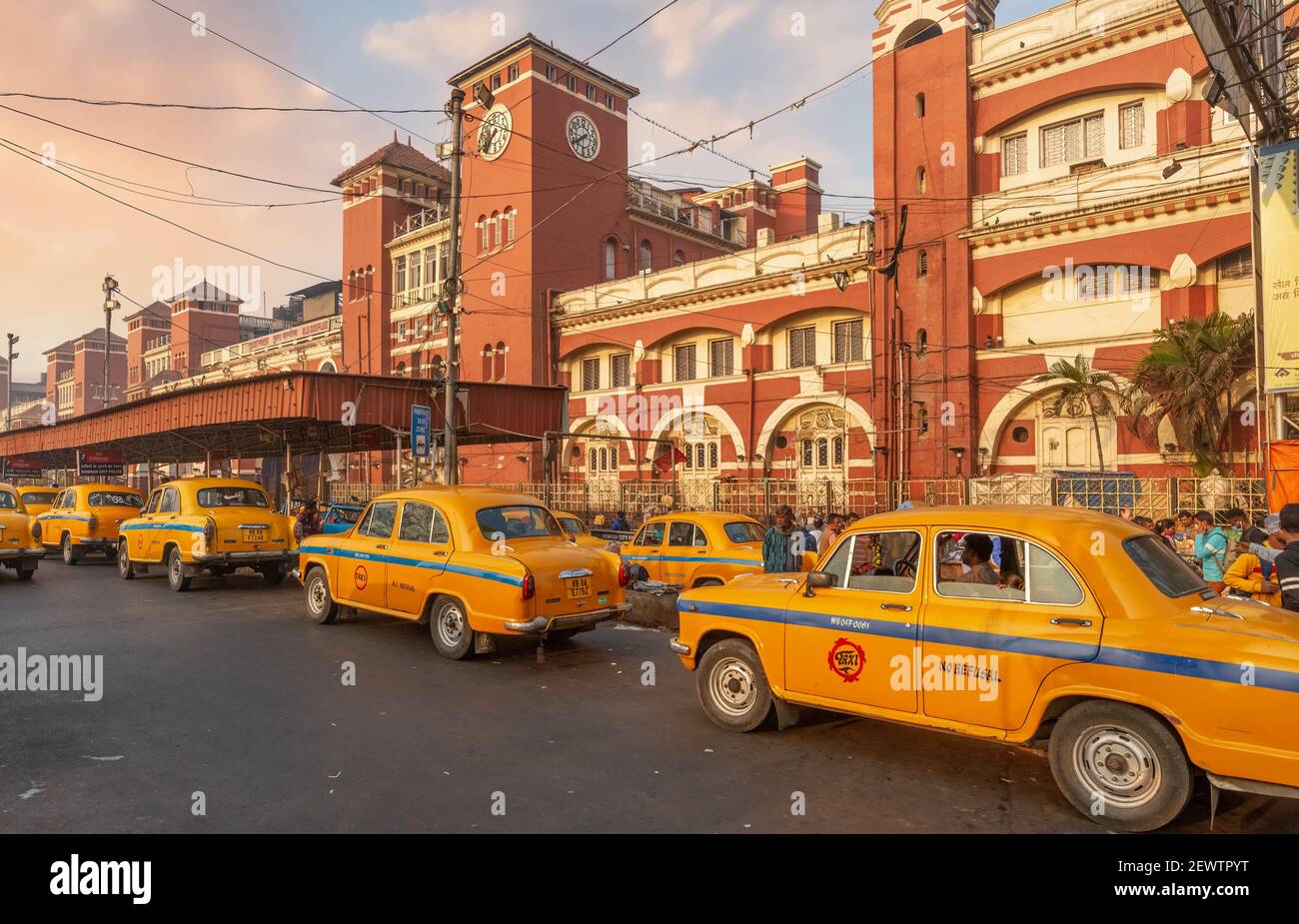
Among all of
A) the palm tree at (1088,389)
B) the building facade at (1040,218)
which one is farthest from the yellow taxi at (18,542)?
the palm tree at (1088,389)

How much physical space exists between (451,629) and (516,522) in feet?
4.74

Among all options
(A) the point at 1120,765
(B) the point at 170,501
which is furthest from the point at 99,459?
(A) the point at 1120,765

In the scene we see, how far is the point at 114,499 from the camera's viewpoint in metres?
19.7

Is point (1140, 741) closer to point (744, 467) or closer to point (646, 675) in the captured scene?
point (646, 675)

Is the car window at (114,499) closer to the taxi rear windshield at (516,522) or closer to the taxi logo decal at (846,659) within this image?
the taxi rear windshield at (516,522)

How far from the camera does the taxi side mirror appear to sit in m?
6.08

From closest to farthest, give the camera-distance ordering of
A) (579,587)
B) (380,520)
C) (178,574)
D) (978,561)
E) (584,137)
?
1. (978,561)
2. (579,587)
3. (380,520)
4. (178,574)
5. (584,137)

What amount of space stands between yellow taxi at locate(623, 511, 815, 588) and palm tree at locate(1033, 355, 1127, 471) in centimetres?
1299

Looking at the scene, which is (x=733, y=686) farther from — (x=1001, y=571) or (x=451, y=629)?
(x=451, y=629)

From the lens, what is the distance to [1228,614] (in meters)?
4.95

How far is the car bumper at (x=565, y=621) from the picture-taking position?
27.8 ft

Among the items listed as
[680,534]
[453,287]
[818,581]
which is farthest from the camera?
[453,287]
